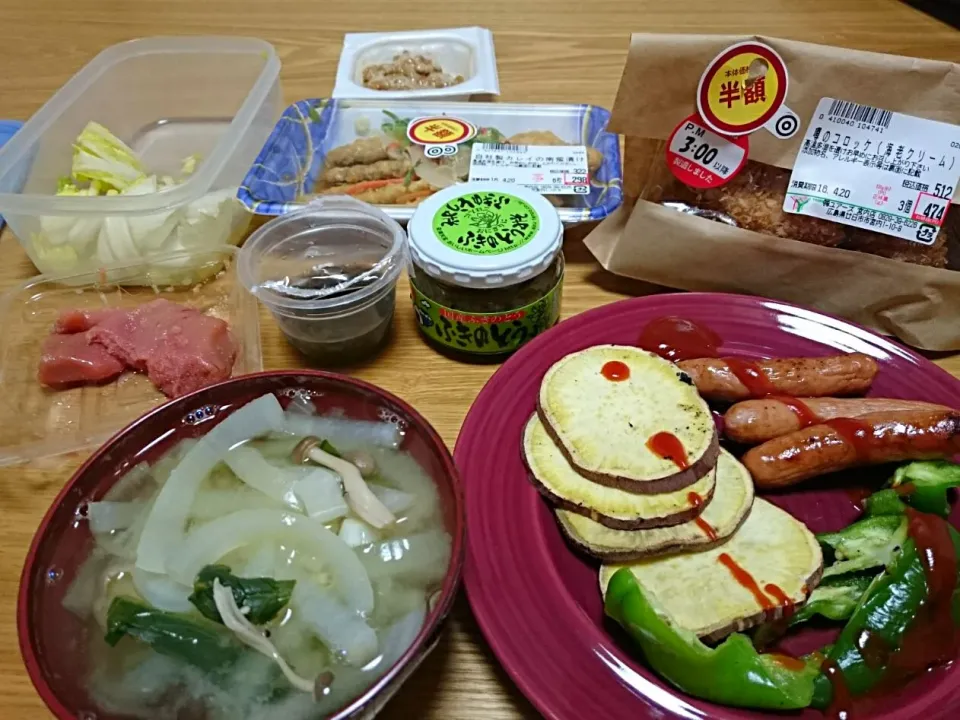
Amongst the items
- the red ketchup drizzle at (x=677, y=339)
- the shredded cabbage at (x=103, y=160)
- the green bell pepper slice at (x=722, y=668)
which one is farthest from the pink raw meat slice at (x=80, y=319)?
the green bell pepper slice at (x=722, y=668)

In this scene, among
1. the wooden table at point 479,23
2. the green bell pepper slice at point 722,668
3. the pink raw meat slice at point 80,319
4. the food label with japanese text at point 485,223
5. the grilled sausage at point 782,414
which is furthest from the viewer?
the wooden table at point 479,23

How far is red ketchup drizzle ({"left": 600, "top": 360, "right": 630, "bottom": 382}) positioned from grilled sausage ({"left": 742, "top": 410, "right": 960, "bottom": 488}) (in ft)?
0.73

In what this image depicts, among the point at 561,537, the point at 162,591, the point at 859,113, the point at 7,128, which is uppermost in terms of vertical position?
the point at 859,113

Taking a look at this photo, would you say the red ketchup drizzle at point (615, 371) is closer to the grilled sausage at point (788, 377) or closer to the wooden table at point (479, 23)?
the grilled sausage at point (788, 377)

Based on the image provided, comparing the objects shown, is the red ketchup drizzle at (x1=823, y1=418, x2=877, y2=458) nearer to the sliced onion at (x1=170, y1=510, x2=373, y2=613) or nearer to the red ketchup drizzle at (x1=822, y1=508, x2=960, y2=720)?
the red ketchup drizzle at (x1=822, y1=508, x2=960, y2=720)

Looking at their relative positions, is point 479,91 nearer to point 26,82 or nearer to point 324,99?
point 324,99

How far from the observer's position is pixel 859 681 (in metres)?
0.83

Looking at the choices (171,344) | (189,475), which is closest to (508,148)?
(171,344)

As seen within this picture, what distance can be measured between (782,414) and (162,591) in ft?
2.90

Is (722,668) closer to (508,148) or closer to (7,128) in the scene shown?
(508,148)

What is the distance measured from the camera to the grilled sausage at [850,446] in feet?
3.29

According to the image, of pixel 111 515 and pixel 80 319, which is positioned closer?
pixel 111 515

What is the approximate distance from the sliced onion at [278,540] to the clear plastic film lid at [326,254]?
46 centimetres

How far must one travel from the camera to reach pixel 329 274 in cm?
130
